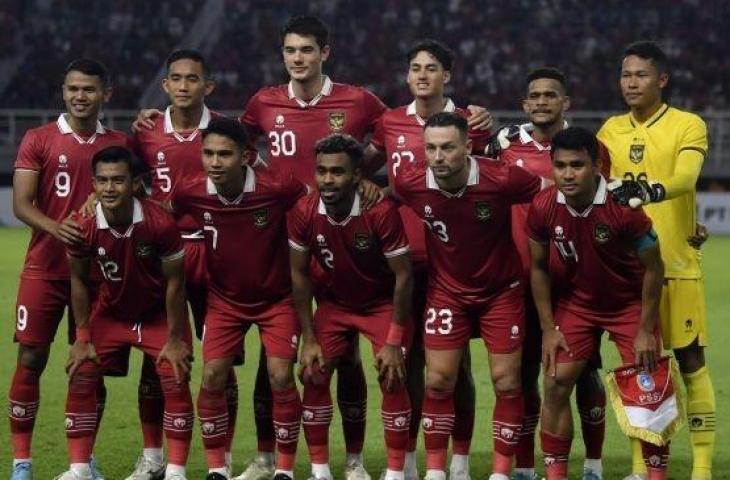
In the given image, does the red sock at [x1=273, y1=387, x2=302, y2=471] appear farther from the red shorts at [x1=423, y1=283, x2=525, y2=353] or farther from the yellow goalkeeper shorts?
the yellow goalkeeper shorts

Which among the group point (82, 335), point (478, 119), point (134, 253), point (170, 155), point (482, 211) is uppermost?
point (478, 119)

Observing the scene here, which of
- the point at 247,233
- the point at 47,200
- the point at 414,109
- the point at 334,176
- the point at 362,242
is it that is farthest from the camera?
the point at 414,109

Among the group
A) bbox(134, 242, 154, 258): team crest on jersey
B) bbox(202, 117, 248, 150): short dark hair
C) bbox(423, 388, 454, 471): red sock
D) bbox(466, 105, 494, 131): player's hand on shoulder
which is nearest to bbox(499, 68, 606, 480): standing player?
bbox(466, 105, 494, 131): player's hand on shoulder

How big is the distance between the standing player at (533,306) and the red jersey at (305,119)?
31.1 inches

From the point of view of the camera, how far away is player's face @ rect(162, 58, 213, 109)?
26.3 ft

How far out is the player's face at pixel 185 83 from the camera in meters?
8.02

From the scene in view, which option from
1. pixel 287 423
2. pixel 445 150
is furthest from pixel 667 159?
pixel 287 423

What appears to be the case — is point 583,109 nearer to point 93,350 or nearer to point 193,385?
point 193,385

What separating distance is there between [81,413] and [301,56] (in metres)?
2.08

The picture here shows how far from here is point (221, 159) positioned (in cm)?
746

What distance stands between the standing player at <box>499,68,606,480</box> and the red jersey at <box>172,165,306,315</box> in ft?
3.58

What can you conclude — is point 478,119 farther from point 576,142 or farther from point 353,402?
point 353,402

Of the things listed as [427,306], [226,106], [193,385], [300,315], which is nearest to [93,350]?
[300,315]

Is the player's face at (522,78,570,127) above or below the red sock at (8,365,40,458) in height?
above
